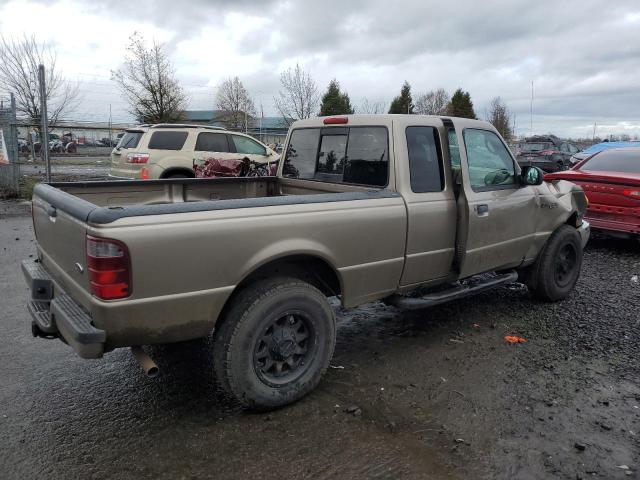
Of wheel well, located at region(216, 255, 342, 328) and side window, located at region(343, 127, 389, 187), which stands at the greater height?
side window, located at region(343, 127, 389, 187)

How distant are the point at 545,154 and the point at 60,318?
882 inches

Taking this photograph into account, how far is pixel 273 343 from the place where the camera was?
129 inches

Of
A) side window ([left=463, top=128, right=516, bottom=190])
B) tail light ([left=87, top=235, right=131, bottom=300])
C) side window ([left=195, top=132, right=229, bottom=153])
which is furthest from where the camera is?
side window ([left=195, top=132, right=229, bottom=153])

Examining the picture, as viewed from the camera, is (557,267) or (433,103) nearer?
(557,267)

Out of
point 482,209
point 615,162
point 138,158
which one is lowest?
point 482,209

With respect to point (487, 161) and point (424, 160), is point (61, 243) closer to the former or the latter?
point (424, 160)

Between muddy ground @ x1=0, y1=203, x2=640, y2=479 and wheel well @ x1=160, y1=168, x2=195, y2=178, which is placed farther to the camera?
wheel well @ x1=160, y1=168, x2=195, y2=178

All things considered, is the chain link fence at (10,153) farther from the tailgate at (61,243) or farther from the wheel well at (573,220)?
the wheel well at (573,220)

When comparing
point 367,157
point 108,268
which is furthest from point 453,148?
point 108,268

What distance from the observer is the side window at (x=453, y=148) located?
427cm

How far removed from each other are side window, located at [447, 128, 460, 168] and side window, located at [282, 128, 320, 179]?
117 cm

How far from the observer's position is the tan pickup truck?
8.98 feet

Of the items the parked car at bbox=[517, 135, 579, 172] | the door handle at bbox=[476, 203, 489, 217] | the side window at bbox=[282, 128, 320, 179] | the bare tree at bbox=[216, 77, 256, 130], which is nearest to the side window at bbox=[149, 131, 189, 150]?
the side window at bbox=[282, 128, 320, 179]

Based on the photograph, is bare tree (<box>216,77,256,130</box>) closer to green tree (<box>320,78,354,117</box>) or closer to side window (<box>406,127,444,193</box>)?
green tree (<box>320,78,354,117</box>)
